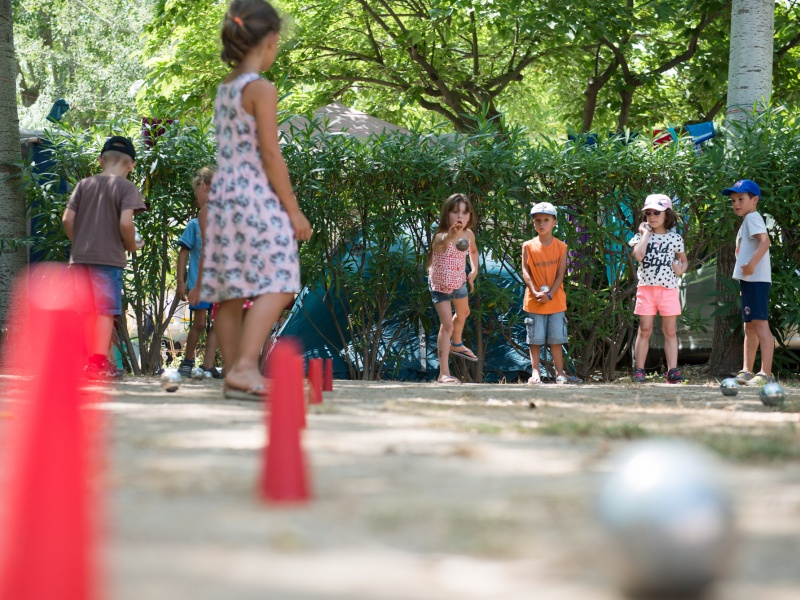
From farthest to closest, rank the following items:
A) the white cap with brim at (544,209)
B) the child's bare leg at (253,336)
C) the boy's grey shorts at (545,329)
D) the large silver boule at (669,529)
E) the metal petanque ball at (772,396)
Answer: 1. the boy's grey shorts at (545,329)
2. the white cap with brim at (544,209)
3. the metal petanque ball at (772,396)
4. the child's bare leg at (253,336)
5. the large silver boule at (669,529)

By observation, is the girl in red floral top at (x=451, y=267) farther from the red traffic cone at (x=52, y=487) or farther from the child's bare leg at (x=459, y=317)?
the red traffic cone at (x=52, y=487)

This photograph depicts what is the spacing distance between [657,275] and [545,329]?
1081 mm

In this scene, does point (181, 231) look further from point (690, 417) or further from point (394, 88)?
point (394, 88)

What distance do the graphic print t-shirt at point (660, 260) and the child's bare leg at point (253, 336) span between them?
4404 mm

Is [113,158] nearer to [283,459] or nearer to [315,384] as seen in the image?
[315,384]

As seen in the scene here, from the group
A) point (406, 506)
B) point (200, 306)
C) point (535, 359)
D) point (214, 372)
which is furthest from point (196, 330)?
point (406, 506)

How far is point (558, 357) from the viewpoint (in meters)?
9.09

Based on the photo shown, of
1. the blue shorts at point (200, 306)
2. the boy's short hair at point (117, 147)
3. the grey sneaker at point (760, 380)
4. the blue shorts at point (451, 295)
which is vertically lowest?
the grey sneaker at point (760, 380)

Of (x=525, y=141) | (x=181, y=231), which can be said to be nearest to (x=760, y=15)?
(x=525, y=141)

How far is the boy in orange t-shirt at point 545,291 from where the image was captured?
29.5 feet

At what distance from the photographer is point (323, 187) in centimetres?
925

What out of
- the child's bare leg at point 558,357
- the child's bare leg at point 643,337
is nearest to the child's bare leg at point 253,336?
the child's bare leg at point 558,357

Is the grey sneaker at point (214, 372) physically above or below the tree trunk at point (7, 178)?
below

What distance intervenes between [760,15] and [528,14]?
3513 millimetres
